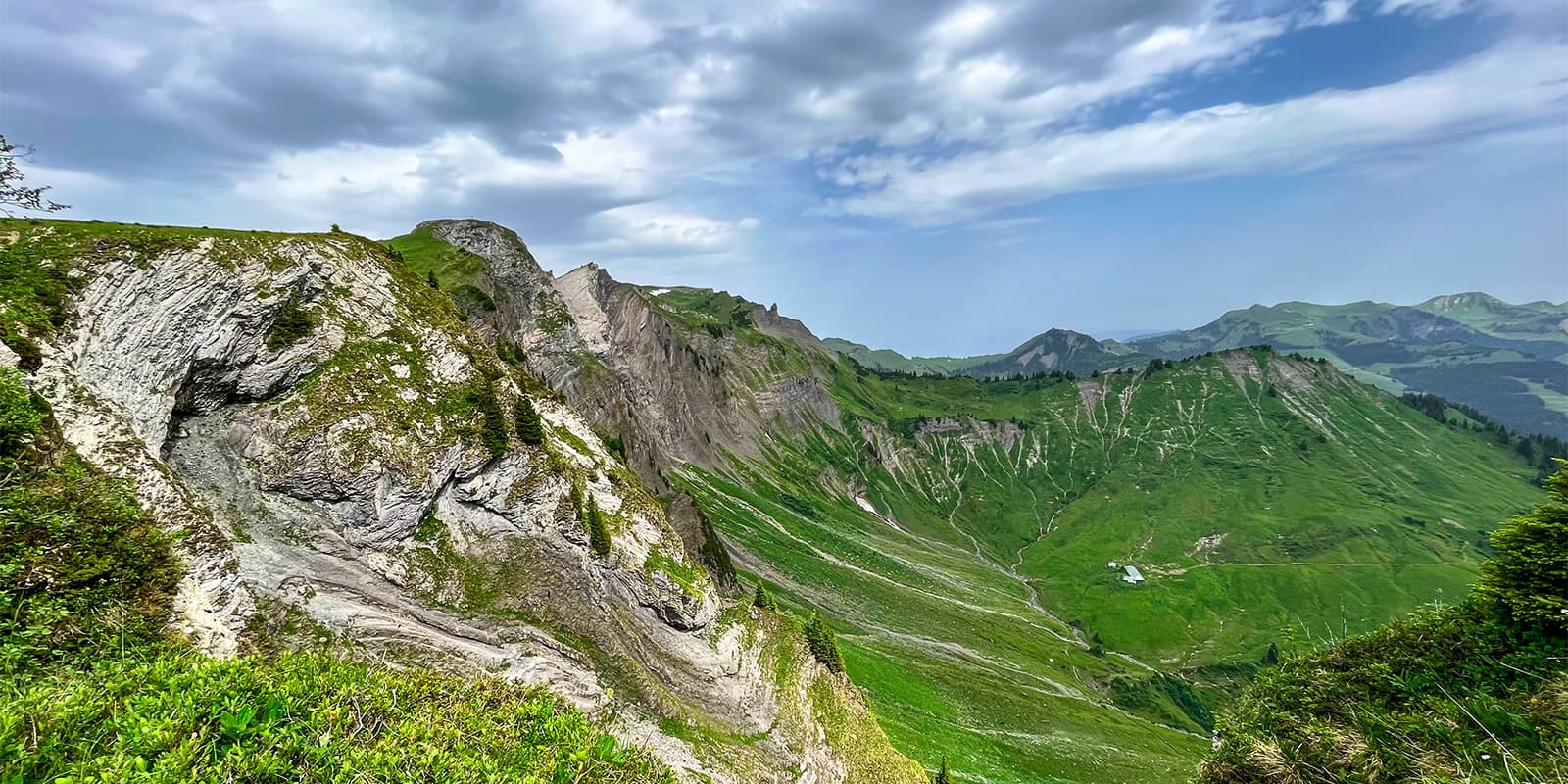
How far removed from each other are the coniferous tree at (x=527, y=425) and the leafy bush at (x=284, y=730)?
28.2 meters

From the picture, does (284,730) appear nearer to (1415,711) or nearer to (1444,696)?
(1415,711)

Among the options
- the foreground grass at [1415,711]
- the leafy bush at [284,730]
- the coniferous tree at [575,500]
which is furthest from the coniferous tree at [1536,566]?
the coniferous tree at [575,500]

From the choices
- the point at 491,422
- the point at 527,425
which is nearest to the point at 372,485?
the point at 491,422

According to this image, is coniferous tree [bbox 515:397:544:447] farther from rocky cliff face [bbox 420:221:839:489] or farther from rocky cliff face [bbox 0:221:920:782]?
rocky cliff face [bbox 420:221:839:489]

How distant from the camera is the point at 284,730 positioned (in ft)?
30.5

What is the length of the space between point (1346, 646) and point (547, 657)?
1668 inches

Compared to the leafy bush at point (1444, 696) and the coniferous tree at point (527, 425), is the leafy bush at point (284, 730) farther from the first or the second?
the coniferous tree at point (527, 425)

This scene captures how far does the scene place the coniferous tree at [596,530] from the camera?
39562 mm

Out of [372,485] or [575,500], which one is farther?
[575,500]

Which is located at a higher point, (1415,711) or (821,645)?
(1415,711)

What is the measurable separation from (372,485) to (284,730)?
26.5 m

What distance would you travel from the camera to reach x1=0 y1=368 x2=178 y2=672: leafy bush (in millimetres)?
11922

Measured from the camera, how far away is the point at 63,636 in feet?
39.6

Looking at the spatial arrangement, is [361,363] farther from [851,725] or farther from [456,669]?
[851,725]
